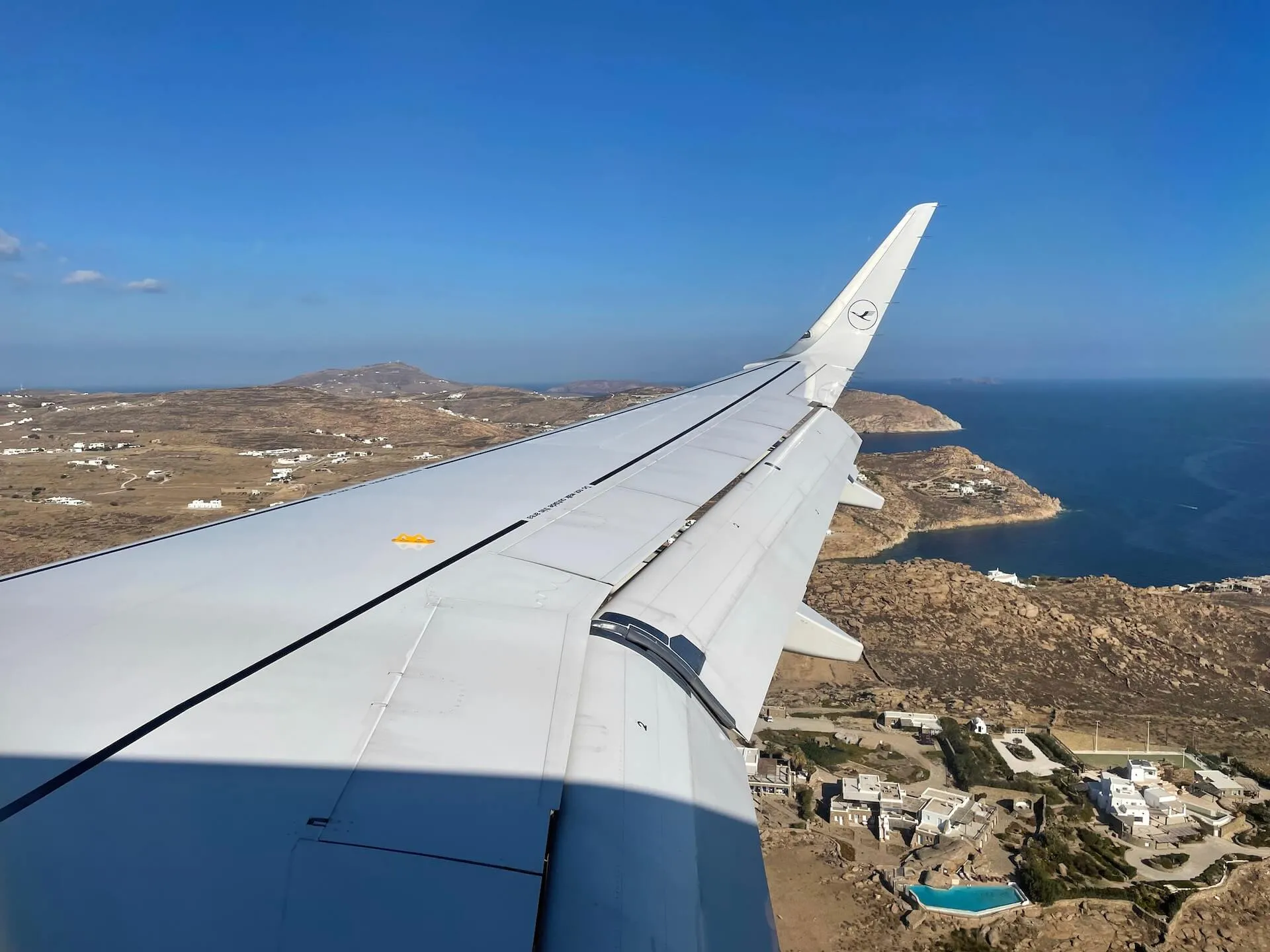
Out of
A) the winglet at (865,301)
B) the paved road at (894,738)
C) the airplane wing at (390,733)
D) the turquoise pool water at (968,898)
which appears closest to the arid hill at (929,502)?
the paved road at (894,738)

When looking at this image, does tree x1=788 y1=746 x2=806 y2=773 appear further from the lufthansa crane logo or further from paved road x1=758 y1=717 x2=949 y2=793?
the lufthansa crane logo

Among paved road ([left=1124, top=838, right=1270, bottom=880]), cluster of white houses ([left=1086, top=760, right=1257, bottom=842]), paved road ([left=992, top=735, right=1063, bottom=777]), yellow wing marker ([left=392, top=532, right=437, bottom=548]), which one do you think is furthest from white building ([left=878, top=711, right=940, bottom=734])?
yellow wing marker ([left=392, top=532, right=437, bottom=548])

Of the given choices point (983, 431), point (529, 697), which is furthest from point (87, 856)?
point (983, 431)

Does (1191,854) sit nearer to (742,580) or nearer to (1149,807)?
(1149,807)

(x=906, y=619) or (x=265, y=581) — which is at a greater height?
(x=265, y=581)

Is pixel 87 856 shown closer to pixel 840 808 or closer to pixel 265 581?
pixel 265 581

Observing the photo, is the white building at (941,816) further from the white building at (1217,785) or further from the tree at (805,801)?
the white building at (1217,785)
